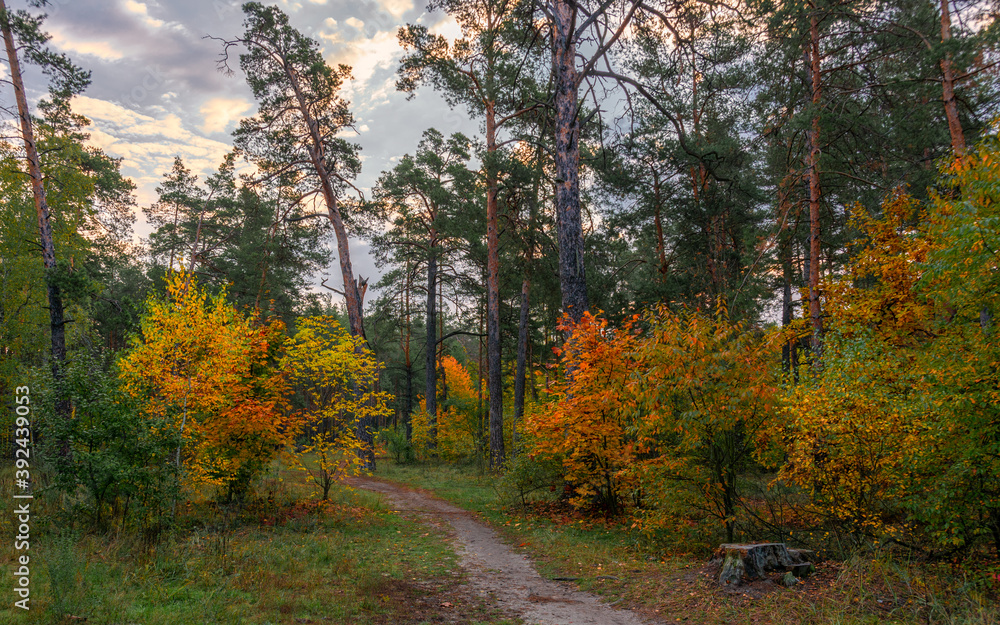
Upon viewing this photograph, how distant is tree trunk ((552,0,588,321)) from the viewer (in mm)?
10031

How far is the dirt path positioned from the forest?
187 cm

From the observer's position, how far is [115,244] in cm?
2273

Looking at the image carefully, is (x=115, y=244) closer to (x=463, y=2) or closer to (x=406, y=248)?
(x=406, y=248)

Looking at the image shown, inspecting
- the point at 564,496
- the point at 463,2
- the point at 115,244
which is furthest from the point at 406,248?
the point at 564,496

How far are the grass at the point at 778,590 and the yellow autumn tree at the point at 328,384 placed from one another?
466cm

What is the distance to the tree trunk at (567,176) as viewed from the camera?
1003 centimetres

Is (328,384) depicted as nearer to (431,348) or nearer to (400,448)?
(431,348)

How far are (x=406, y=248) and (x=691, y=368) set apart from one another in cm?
1924

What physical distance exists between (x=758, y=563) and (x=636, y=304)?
10.9 metres

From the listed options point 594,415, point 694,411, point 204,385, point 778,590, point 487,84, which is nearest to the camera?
point 778,590

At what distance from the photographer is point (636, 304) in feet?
50.9

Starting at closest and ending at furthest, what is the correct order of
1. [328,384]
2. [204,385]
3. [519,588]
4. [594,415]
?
1. [519,588]
2. [204,385]
3. [594,415]
4. [328,384]

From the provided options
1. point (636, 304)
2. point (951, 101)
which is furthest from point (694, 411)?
point (636, 304)

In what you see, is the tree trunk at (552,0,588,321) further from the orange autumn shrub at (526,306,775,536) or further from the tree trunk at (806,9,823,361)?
the tree trunk at (806,9,823,361)
